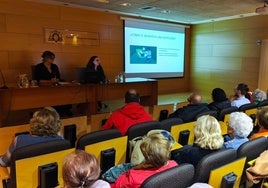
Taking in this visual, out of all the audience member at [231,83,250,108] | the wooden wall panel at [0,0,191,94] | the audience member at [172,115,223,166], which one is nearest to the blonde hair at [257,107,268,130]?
the audience member at [172,115,223,166]

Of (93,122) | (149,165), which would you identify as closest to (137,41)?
(93,122)

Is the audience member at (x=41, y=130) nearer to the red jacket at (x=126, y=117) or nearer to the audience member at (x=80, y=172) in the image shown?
the red jacket at (x=126, y=117)

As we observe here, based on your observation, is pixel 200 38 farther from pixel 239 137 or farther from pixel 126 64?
pixel 239 137

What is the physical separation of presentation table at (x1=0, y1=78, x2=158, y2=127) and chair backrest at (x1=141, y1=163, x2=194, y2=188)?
3822mm

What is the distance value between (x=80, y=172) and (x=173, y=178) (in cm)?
50

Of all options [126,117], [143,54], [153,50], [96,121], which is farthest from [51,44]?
[126,117]

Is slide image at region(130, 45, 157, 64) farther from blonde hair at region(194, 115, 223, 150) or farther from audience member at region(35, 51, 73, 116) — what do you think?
blonde hair at region(194, 115, 223, 150)

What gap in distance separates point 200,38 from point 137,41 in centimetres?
264

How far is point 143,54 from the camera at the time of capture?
7.75 meters

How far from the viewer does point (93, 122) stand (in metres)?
3.32

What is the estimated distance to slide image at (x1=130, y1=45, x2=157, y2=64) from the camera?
7559 millimetres

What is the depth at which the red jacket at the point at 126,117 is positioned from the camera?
2785 mm

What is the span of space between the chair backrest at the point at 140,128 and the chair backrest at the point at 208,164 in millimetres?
938

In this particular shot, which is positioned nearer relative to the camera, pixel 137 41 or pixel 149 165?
pixel 149 165
